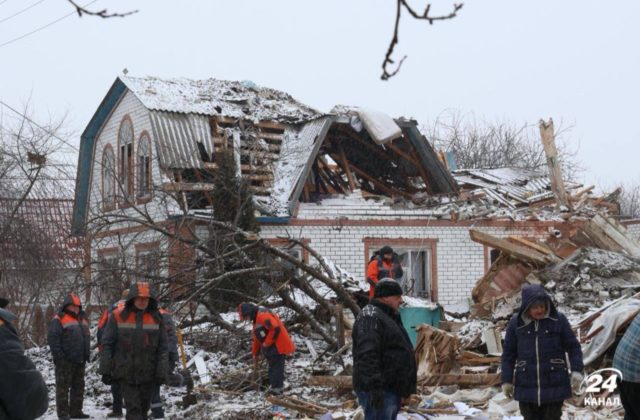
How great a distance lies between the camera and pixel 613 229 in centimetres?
2008

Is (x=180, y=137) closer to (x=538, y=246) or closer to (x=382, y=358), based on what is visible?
(x=538, y=246)

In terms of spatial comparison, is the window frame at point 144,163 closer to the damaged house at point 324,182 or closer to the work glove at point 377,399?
the damaged house at point 324,182

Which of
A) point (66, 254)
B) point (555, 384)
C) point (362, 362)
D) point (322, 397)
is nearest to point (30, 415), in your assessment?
point (362, 362)

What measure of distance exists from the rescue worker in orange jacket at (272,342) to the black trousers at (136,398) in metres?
3.09

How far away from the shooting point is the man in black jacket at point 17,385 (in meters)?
5.24

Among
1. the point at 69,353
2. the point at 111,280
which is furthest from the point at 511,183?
the point at 69,353

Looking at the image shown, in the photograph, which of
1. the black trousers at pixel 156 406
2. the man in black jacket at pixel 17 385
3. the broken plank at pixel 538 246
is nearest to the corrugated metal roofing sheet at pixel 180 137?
the broken plank at pixel 538 246

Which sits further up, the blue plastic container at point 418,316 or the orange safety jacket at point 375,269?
the orange safety jacket at point 375,269

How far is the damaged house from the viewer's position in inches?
882

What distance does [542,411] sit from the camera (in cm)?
815

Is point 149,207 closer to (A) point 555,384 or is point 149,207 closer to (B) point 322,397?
(B) point 322,397

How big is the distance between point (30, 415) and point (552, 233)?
64.2 feet

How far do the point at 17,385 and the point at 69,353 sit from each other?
7.87 metres

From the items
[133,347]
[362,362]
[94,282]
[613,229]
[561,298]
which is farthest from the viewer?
[613,229]
